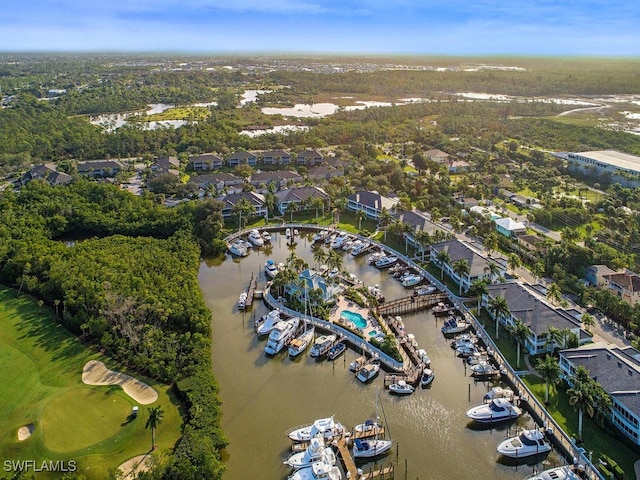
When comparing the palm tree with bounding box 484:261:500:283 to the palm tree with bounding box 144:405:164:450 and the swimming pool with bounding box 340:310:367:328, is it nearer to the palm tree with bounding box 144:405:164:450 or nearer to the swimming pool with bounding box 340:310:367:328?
the swimming pool with bounding box 340:310:367:328

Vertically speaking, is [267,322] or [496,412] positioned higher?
[496,412]

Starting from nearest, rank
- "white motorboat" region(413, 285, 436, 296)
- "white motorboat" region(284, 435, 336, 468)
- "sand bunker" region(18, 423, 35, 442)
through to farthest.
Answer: "white motorboat" region(284, 435, 336, 468), "sand bunker" region(18, 423, 35, 442), "white motorboat" region(413, 285, 436, 296)

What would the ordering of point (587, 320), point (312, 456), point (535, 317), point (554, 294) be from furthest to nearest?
point (554, 294), point (535, 317), point (587, 320), point (312, 456)

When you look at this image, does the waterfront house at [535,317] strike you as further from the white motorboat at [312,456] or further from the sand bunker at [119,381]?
the sand bunker at [119,381]

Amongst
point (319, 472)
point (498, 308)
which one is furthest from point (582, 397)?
point (319, 472)

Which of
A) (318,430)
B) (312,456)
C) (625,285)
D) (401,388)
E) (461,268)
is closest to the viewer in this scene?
(312,456)

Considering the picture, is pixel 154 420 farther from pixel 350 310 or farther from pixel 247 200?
pixel 247 200

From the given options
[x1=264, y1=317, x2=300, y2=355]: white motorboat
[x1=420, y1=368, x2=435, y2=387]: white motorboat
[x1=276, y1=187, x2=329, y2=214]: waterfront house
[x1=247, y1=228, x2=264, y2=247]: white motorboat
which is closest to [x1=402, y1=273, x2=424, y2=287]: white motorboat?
[x1=264, y1=317, x2=300, y2=355]: white motorboat
